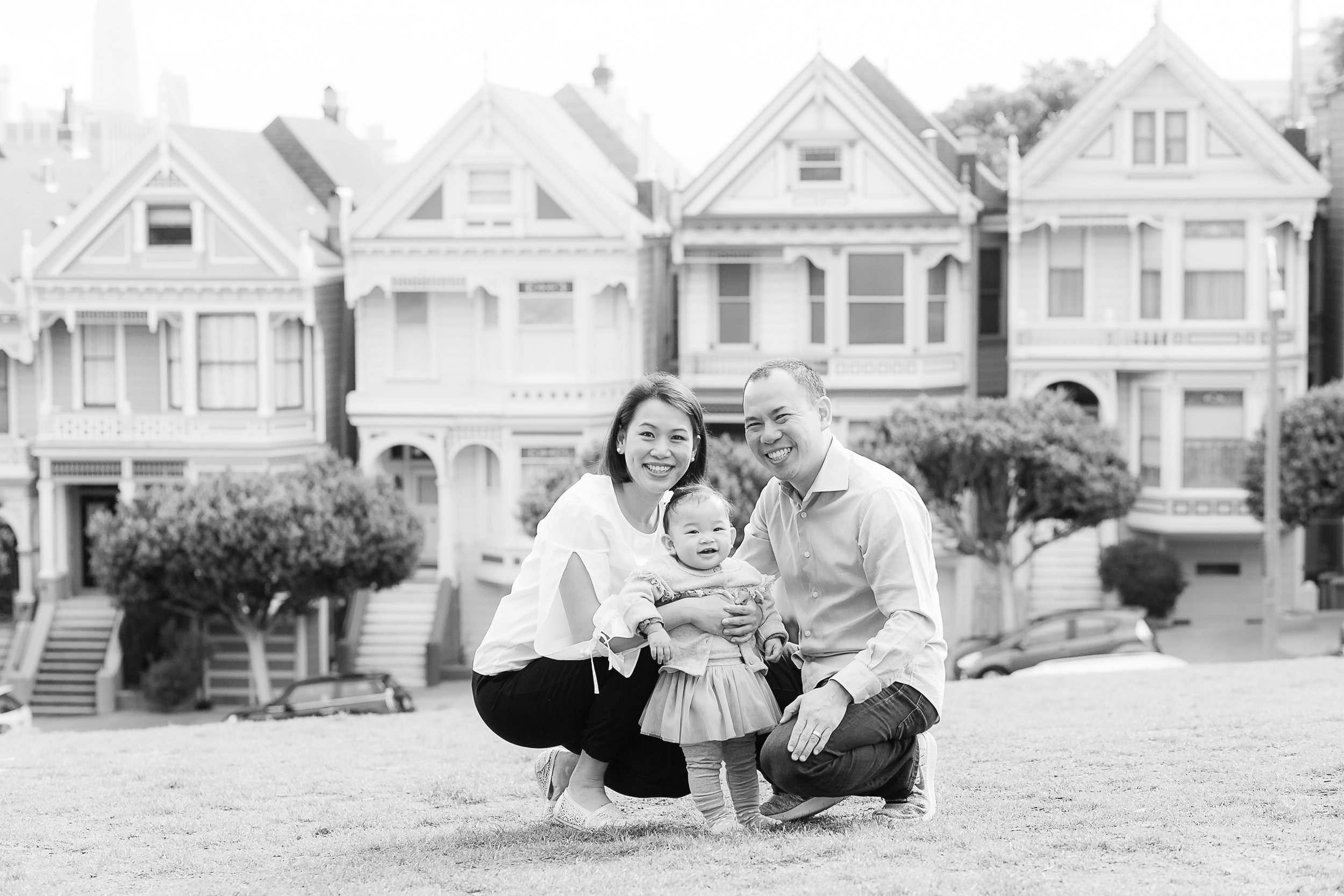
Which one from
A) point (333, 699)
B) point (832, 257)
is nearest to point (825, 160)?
point (832, 257)

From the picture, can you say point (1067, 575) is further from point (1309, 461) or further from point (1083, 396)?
point (1309, 461)

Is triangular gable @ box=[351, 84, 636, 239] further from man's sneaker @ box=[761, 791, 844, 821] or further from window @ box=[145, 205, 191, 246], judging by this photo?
man's sneaker @ box=[761, 791, 844, 821]

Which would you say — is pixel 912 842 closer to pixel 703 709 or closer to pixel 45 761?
pixel 703 709

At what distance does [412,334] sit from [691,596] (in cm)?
2830

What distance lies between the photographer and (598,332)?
36156 mm

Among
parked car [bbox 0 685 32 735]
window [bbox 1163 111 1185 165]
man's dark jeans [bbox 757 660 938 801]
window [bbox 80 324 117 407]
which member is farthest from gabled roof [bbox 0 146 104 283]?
man's dark jeans [bbox 757 660 938 801]

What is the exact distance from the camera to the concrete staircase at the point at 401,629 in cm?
3528

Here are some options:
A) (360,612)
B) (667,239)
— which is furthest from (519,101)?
(360,612)

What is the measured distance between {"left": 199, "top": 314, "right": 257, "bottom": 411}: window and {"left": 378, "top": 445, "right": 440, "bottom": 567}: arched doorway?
10.1 feet

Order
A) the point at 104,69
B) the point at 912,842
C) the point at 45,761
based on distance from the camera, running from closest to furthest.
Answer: the point at 912,842 < the point at 45,761 < the point at 104,69

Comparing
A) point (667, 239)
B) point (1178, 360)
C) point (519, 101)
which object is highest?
point (519, 101)

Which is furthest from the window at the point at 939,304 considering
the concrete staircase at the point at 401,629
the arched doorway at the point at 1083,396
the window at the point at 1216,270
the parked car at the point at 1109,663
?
the concrete staircase at the point at 401,629

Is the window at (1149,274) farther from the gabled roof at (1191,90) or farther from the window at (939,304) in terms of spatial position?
the window at (939,304)

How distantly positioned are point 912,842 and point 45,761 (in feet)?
24.6
